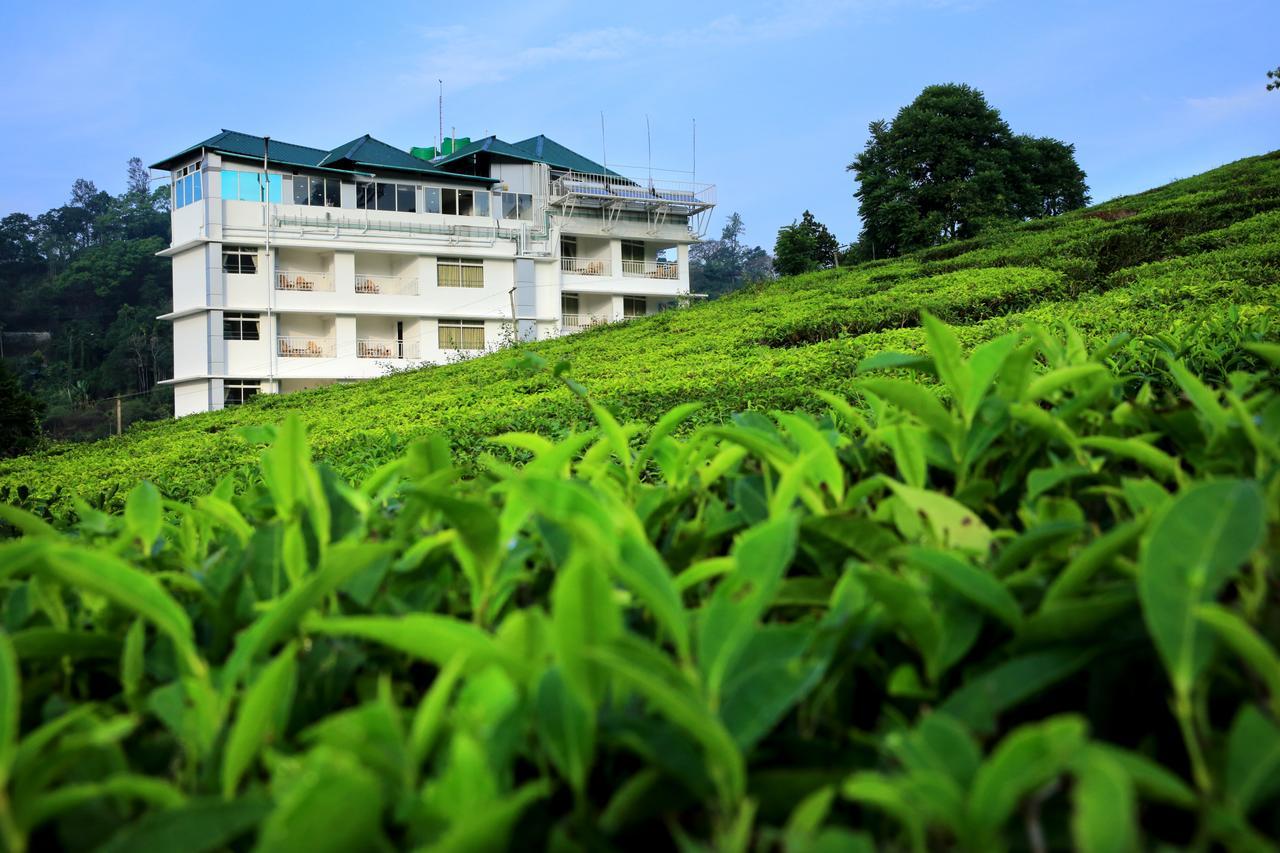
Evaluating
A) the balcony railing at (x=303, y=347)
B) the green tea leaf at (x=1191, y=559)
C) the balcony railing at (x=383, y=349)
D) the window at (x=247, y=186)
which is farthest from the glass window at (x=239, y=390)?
the green tea leaf at (x=1191, y=559)

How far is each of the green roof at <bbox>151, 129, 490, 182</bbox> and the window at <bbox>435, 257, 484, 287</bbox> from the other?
8.36 ft

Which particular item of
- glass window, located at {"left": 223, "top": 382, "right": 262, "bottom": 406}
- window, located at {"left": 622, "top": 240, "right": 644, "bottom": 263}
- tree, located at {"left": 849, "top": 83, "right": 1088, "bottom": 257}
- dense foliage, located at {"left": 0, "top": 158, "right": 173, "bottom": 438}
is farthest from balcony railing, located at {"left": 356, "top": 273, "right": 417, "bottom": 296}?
tree, located at {"left": 849, "top": 83, "right": 1088, "bottom": 257}

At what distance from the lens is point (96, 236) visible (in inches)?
2420

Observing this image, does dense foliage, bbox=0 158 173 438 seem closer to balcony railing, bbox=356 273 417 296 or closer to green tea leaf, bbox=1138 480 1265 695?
balcony railing, bbox=356 273 417 296

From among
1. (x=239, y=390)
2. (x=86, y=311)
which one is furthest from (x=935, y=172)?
(x=86, y=311)

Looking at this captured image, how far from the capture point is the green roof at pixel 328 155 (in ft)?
83.7

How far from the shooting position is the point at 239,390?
26.4 m

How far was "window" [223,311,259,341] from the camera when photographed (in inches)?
1014

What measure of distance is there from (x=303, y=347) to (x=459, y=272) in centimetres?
481

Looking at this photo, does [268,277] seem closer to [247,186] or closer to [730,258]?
[247,186]

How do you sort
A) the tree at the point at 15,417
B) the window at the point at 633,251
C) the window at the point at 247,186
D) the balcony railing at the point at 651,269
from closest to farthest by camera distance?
the tree at the point at 15,417
the window at the point at 247,186
the balcony railing at the point at 651,269
the window at the point at 633,251

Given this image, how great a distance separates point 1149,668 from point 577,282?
30.5 meters

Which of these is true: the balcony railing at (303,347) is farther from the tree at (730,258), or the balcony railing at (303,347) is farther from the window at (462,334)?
the tree at (730,258)

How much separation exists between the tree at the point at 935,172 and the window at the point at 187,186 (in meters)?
19.7
